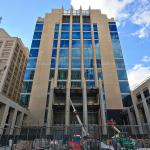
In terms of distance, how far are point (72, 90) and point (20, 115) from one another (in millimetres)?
16238

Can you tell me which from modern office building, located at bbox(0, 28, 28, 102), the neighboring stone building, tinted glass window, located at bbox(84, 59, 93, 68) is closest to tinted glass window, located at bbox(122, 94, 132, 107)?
tinted glass window, located at bbox(84, 59, 93, 68)

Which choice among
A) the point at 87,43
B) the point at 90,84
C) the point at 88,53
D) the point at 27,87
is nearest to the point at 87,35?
the point at 87,43

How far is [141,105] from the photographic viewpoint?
41.4 metres

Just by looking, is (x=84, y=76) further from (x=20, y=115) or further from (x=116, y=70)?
(x=20, y=115)

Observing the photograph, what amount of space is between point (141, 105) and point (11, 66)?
184ft

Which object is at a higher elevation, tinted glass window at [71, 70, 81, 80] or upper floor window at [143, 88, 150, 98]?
tinted glass window at [71, 70, 81, 80]

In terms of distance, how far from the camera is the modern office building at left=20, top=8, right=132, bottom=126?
4556 cm

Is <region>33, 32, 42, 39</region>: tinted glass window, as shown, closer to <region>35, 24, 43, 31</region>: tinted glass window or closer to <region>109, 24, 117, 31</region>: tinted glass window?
<region>35, 24, 43, 31</region>: tinted glass window

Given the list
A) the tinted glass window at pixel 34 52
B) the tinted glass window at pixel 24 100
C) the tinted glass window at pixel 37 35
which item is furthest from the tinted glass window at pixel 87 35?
the tinted glass window at pixel 24 100

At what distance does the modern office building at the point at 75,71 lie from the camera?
45.6 m

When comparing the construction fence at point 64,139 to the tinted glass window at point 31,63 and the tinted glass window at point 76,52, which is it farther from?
the tinted glass window at point 76,52

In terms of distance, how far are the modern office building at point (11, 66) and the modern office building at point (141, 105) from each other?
159ft

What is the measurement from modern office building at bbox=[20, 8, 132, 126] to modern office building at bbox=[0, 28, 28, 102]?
1550 centimetres

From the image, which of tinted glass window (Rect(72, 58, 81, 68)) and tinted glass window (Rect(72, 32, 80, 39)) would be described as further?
tinted glass window (Rect(72, 32, 80, 39))
